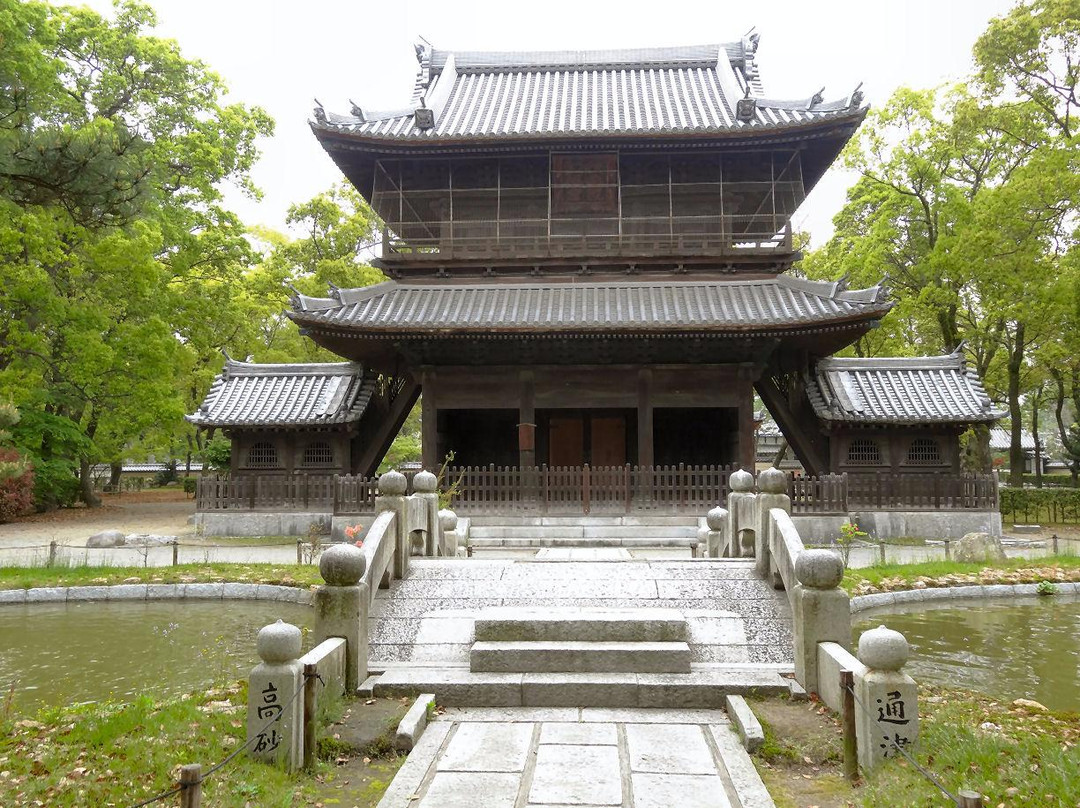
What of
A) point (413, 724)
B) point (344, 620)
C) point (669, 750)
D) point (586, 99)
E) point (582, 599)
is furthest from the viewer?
point (586, 99)

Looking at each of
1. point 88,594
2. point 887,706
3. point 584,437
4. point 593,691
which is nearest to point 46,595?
point 88,594

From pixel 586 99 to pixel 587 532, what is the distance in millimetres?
13394

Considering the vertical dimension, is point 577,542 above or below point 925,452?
below

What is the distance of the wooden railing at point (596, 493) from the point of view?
17.3 metres

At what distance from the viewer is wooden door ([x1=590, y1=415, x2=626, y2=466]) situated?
71.8 ft

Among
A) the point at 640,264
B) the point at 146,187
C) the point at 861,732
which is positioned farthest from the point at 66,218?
the point at 640,264

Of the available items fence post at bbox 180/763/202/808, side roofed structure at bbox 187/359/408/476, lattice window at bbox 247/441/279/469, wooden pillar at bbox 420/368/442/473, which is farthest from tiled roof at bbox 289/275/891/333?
fence post at bbox 180/763/202/808

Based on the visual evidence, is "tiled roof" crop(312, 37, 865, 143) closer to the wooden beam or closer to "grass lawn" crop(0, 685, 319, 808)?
the wooden beam

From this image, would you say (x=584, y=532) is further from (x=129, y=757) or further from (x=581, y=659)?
(x=129, y=757)

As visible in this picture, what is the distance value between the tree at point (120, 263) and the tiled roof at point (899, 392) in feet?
55.0

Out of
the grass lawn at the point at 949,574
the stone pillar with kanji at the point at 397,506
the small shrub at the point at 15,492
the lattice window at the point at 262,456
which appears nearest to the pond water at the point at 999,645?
the grass lawn at the point at 949,574

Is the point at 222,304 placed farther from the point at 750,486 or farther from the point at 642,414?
the point at 750,486

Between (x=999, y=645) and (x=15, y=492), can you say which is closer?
(x=999, y=645)

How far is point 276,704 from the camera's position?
16.7 feet
